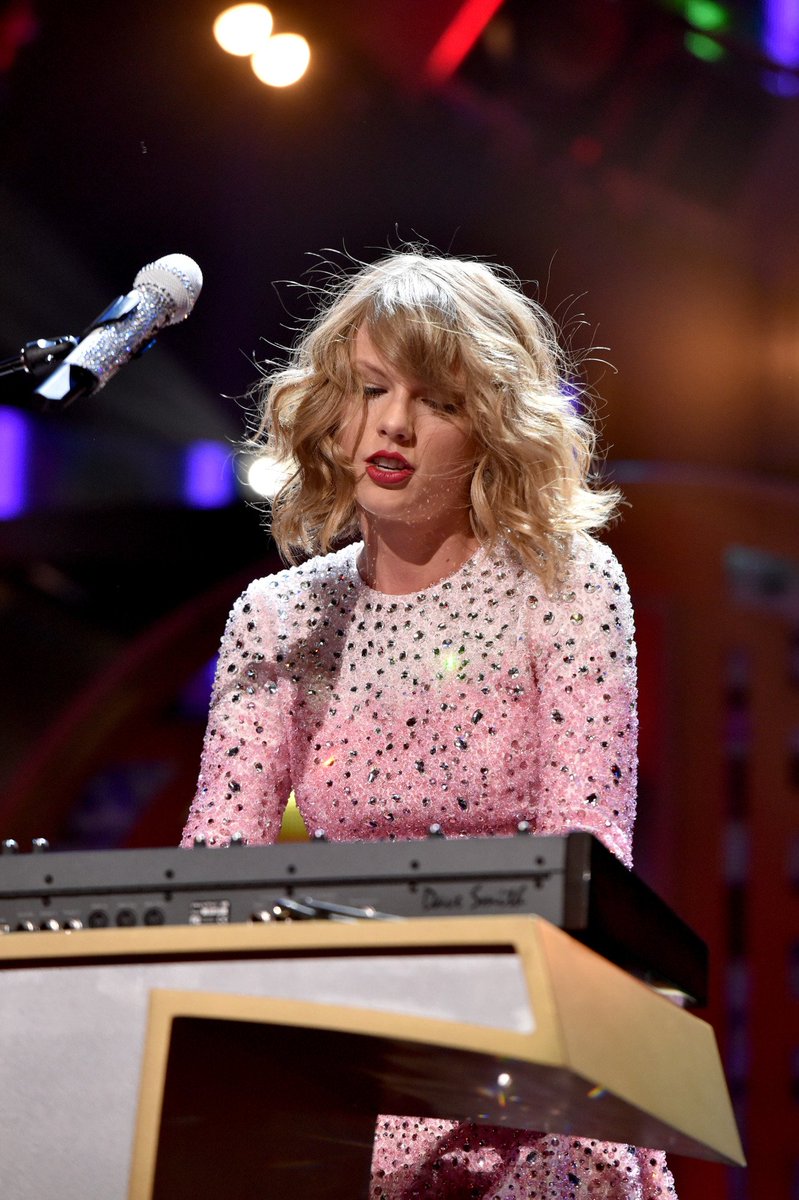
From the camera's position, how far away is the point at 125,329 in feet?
4.51

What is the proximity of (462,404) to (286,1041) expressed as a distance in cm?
105

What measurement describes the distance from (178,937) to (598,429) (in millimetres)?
2527

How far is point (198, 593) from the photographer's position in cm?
349

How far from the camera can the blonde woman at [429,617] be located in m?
1.68

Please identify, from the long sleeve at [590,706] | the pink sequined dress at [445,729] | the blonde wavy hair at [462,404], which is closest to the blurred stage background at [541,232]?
the blonde wavy hair at [462,404]

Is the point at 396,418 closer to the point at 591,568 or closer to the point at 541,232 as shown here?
the point at 591,568

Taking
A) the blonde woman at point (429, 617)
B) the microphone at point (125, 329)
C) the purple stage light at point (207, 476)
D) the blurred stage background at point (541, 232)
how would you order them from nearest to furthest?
the microphone at point (125, 329), the blonde woman at point (429, 617), the blurred stage background at point (541, 232), the purple stage light at point (207, 476)

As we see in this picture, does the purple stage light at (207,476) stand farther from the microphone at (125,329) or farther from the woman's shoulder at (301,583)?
the microphone at (125,329)

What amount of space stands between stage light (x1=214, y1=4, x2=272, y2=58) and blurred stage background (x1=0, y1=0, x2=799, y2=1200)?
0.03 metres

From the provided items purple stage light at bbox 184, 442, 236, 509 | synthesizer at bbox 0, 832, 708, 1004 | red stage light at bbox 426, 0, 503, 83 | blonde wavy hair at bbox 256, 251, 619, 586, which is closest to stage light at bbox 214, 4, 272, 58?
red stage light at bbox 426, 0, 503, 83

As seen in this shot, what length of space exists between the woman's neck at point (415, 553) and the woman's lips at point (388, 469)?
121 millimetres

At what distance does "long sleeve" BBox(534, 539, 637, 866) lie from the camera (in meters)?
1.59

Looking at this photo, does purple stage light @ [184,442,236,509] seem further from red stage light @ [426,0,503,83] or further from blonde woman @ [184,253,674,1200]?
blonde woman @ [184,253,674,1200]

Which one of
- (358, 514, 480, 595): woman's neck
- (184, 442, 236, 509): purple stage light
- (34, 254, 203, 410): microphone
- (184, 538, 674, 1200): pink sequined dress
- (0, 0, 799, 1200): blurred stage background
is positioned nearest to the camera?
(34, 254, 203, 410): microphone
